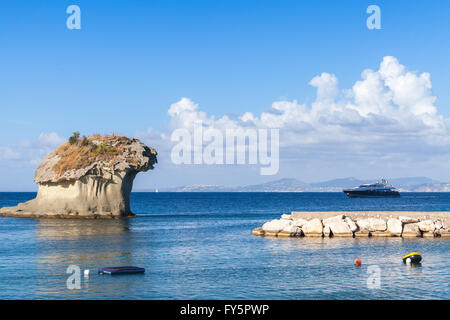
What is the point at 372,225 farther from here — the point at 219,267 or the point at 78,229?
the point at 78,229

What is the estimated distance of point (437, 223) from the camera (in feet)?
177

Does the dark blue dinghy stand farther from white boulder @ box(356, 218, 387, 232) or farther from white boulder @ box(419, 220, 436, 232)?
white boulder @ box(419, 220, 436, 232)

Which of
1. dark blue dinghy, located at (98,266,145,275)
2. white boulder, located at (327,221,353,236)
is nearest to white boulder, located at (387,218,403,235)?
white boulder, located at (327,221,353,236)

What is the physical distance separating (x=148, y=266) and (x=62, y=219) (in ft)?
157

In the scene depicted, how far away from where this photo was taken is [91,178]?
265 feet

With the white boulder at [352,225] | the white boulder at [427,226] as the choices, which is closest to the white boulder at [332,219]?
the white boulder at [352,225]

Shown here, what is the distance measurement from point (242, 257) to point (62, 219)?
47.0 metres

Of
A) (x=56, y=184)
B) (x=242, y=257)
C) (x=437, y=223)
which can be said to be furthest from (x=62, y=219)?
(x=437, y=223)

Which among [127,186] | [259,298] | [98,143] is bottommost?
[259,298]
